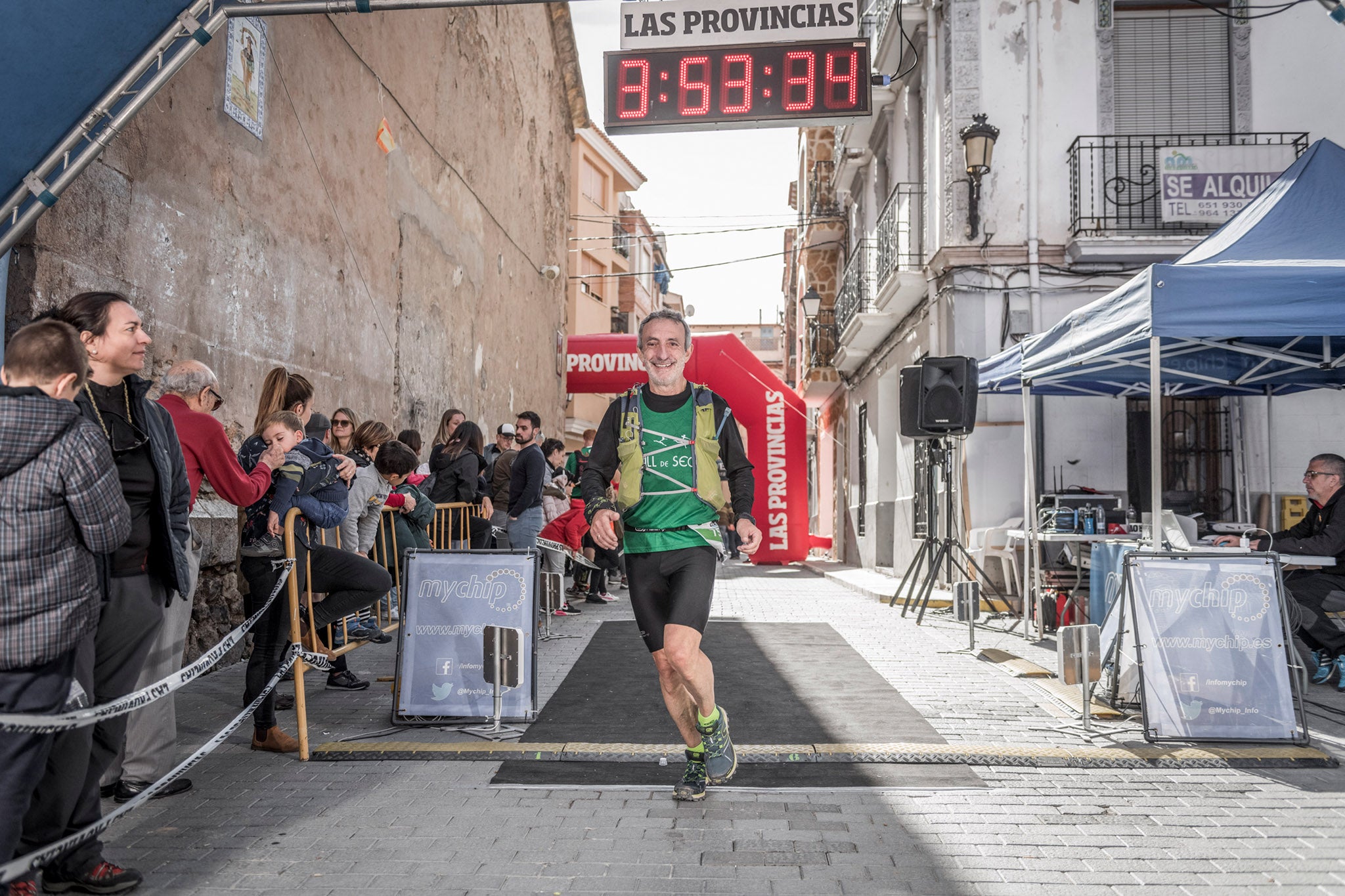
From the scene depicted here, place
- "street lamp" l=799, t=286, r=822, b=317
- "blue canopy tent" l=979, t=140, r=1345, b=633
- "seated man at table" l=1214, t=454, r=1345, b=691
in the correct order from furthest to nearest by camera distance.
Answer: "street lamp" l=799, t=286, r=822, b=317 < "seated man at table" l=1214, t=454, r=1345, b=691 < "blue canopy tent" l=979, t=140, r=1345, b=633

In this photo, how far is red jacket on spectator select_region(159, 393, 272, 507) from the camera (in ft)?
14.1

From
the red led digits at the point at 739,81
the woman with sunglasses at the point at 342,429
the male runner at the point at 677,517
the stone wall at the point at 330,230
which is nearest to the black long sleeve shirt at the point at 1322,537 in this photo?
the male runner at the point at 677,517

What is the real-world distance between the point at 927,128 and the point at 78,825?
1282 centimetres

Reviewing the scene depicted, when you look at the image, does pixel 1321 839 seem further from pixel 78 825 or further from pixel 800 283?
pixel 800 283

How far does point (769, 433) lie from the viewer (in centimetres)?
1683

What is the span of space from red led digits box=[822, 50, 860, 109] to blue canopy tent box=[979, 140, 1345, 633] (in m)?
2.65

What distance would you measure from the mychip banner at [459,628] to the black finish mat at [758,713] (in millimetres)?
365

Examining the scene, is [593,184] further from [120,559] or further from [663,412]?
[120,559]

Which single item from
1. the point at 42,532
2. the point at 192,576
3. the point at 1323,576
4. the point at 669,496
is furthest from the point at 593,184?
the point at 42,532

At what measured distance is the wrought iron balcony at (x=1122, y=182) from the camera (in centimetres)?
1202

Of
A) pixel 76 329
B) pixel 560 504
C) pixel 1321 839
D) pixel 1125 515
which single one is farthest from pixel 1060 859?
pixel 560 504

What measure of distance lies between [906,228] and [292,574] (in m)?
11.5

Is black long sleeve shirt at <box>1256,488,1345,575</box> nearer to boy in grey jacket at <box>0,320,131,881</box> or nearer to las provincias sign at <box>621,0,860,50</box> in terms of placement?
las provincias sign at <box>621,0,860,50</box>

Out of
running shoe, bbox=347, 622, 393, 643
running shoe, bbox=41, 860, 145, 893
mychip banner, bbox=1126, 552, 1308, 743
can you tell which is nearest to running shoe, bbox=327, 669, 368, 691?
running shoe, bbox=347, 622, 393, 643
